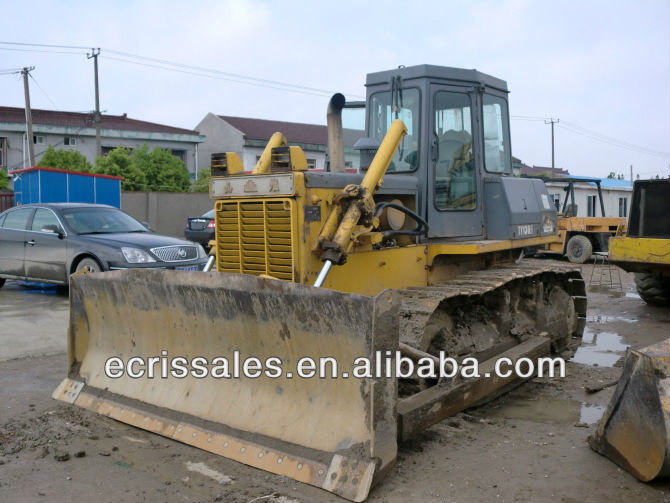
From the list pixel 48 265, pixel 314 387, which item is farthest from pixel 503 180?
pixel 48 265

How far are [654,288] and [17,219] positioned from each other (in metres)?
10.7

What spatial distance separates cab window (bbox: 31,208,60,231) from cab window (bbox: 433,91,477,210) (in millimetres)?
7374

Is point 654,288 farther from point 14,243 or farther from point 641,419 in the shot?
point 14,243

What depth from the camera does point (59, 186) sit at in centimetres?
1964

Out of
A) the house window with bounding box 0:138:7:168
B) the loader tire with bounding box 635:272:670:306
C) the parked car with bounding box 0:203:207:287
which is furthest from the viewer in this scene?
the house window with bounding box 0:138:7:168

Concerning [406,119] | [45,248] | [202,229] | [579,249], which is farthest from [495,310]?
[202,229]

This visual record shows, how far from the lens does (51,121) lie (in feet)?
131

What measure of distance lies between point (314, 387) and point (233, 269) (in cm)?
159

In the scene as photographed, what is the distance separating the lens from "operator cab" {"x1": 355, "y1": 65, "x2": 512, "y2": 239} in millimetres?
6074

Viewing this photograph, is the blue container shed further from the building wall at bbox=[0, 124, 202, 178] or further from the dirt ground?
the building wall at bbox=[0, 124, 202, 178]

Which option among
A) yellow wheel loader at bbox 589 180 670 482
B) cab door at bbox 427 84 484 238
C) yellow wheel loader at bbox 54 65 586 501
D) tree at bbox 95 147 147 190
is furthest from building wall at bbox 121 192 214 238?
yellow wheel loader at bbox 589 180 670 482

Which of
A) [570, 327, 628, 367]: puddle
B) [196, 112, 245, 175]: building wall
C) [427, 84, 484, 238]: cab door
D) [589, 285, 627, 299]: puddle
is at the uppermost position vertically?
[196, 112, 245, 175]: building wall

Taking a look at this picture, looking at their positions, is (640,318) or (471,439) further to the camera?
A: (640,318)

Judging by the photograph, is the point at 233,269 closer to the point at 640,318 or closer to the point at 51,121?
the point at 640,318
